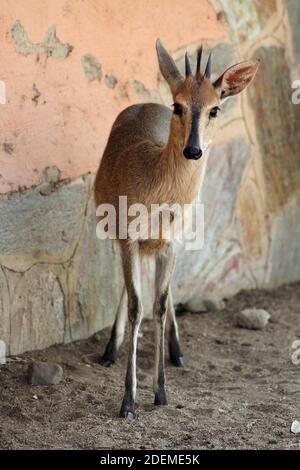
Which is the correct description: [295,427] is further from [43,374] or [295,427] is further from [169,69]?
[169,69]

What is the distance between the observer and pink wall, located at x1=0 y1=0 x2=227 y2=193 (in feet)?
18.6

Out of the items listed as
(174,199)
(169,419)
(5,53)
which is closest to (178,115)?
(174,199)

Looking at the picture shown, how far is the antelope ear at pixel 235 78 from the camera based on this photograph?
5268mm

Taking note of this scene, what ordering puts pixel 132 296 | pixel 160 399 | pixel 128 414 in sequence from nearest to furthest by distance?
pixel 128 414
pixel 160 399
pixel 132 296

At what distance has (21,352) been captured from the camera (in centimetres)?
585

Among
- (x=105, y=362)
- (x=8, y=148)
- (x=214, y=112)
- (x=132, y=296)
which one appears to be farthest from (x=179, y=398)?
(x=8, y=148)

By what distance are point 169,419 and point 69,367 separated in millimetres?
1054

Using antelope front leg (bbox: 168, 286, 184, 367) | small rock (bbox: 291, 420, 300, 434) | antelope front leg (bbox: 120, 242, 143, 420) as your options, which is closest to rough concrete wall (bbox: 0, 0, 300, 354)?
antelope front leg (bbox: 168, 286, 184, 367)

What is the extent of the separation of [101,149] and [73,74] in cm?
60

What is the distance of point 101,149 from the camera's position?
6.40m

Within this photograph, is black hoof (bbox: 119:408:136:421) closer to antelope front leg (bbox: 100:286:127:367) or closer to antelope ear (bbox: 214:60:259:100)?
antelope front leg (bbox: 100:286:127:367)

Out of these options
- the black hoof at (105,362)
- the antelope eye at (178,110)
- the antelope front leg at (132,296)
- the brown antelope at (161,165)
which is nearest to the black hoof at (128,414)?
the brown antelope at (161,165)

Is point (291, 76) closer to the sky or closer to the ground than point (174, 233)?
closer to the sky

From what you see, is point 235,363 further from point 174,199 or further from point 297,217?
point 297,217
